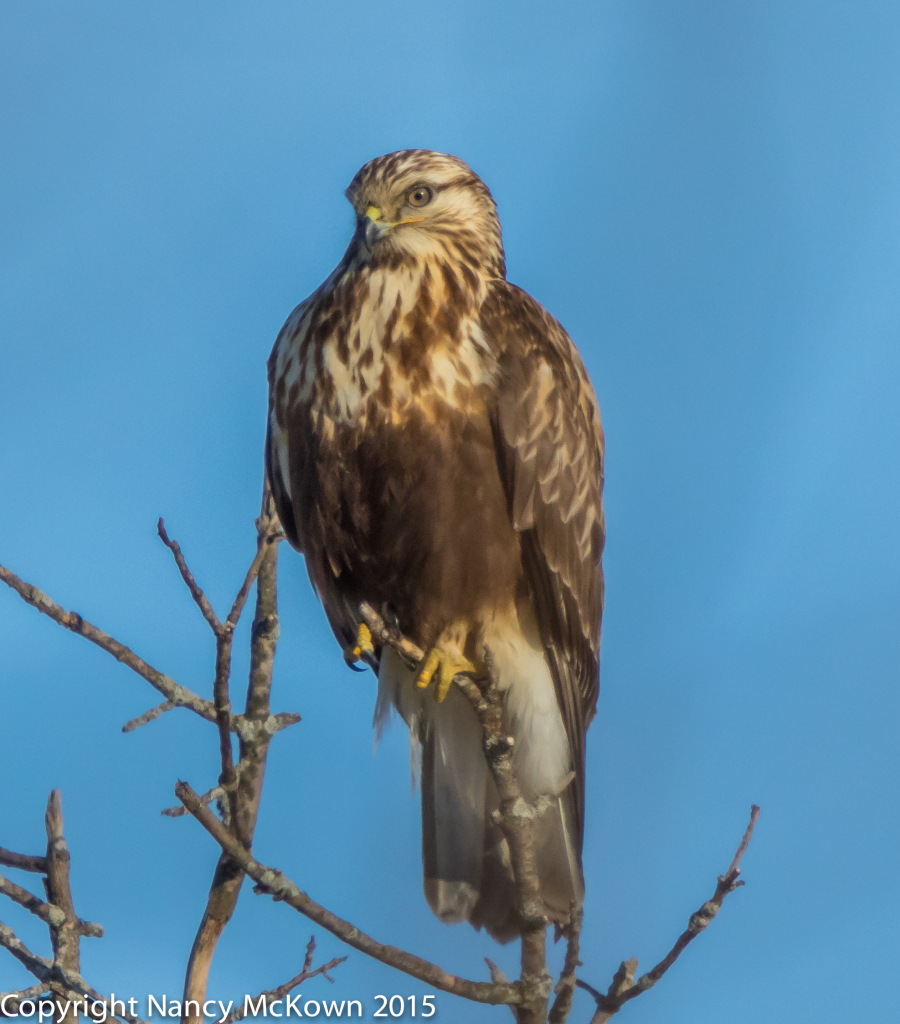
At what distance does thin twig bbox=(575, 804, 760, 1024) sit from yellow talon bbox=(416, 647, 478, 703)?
1.10 meters

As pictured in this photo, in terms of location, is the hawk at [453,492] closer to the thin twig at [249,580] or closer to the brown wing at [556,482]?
the brown wing at [556,482]

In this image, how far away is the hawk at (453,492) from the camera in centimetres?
356

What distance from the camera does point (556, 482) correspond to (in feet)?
12.4

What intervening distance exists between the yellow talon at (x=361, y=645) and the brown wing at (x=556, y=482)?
55 centimetres

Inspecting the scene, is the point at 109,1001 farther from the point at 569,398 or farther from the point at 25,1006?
the point at 569,398

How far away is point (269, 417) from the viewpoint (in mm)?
3975

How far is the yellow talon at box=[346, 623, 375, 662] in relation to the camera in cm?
385

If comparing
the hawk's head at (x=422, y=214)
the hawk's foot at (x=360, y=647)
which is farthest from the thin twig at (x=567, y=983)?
the hawk's head at (x=422, y=214)

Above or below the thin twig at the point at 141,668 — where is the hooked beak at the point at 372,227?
above

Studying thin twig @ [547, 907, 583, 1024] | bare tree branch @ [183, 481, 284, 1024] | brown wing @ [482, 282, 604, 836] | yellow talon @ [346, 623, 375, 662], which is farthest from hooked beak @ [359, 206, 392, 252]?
thin twig @ [547, 907, 583, 1024]

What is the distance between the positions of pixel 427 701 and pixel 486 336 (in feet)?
4.36

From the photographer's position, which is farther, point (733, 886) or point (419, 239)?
point (419, 239)

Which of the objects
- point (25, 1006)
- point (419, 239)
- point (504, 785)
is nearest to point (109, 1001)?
point (25, 1006)

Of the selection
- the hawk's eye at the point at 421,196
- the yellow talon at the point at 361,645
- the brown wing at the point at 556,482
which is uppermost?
the hawk's eye at the point at 421,196
